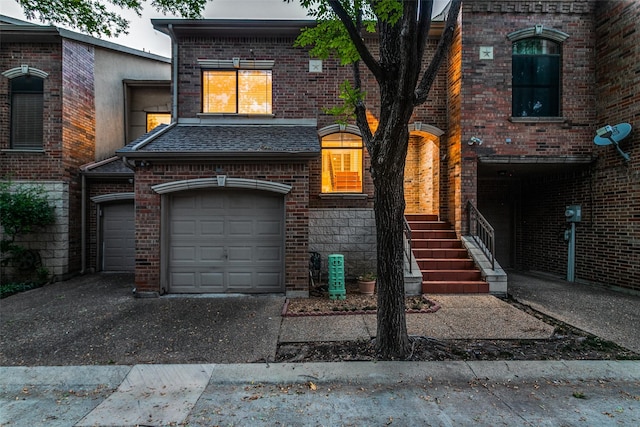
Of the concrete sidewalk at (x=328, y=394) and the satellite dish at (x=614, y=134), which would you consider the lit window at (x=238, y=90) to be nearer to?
the concrete sidewalk at (x=328, y=394)

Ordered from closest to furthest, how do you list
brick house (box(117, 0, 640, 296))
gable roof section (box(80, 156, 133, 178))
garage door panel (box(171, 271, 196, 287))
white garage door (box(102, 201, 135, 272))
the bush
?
brick house (box(117, 0, 640, 296)) < garage door panel (box(171, 271, 196, 287)) < the bush < gable roof section (box(80, 156, 133, 178)) < white garage door (box(102, 201, 135, 272))

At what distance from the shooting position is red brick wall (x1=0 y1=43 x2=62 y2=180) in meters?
8.91

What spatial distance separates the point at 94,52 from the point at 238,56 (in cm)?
548

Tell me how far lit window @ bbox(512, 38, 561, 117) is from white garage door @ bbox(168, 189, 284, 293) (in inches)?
288

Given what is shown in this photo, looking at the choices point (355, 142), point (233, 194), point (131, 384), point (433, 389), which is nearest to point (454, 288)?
point (433, 389)

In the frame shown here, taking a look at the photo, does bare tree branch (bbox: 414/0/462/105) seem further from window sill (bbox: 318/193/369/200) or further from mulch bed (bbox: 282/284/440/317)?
window sill (bbox: 318/193/369/200)

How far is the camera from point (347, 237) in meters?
8.49

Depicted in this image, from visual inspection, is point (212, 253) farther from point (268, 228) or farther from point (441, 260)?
point (441, 260)

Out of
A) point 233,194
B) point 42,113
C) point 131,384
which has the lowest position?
point 131,384

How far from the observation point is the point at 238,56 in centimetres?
886

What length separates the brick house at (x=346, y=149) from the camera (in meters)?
6.98

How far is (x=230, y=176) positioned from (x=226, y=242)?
1562mm

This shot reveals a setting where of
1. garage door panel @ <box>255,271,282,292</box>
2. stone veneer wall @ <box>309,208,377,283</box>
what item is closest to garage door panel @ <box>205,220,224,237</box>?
garage door panel @ <box>255,271,282,292</box>

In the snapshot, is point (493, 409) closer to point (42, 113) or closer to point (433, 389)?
point (433, 389)
